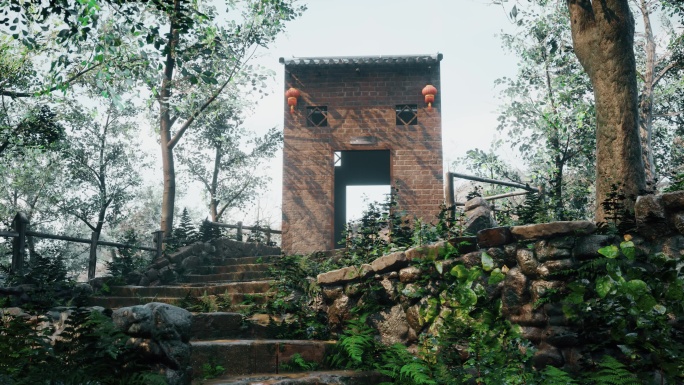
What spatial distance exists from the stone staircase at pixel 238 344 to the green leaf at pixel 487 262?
1.52 metres

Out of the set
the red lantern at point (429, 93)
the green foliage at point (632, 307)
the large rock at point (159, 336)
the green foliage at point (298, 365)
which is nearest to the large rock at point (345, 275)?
the green foliage at point (298, 365)

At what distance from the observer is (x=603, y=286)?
4559mm

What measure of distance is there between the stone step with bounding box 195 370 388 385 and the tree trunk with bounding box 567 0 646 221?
2948 millimetres

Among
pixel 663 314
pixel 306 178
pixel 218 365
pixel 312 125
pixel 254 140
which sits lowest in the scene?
pixel 218 365

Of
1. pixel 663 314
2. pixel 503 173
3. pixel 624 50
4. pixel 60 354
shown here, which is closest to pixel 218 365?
pixel 60 354

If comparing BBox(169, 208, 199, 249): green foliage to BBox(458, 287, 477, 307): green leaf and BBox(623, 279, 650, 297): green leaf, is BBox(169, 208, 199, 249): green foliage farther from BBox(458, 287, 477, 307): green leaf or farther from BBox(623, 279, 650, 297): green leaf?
BBox(623, 279, 650, 297): green leaf

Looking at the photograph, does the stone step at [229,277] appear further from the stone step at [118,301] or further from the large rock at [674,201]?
the large rock at [674,201]

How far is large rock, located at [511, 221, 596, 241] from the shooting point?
16.9 feet

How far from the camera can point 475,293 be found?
17.8 feet

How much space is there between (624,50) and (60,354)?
638 centimetres

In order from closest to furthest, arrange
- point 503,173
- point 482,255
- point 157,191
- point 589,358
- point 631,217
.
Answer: point 589,358, point 631,217, point 482,255, point 503,173, point 157,191

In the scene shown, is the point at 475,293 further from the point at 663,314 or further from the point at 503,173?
the point at 503,173

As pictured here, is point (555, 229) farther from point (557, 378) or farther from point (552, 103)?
point (552, 103)

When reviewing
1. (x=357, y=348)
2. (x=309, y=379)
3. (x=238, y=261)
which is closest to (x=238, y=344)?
(x=309, y=379)
